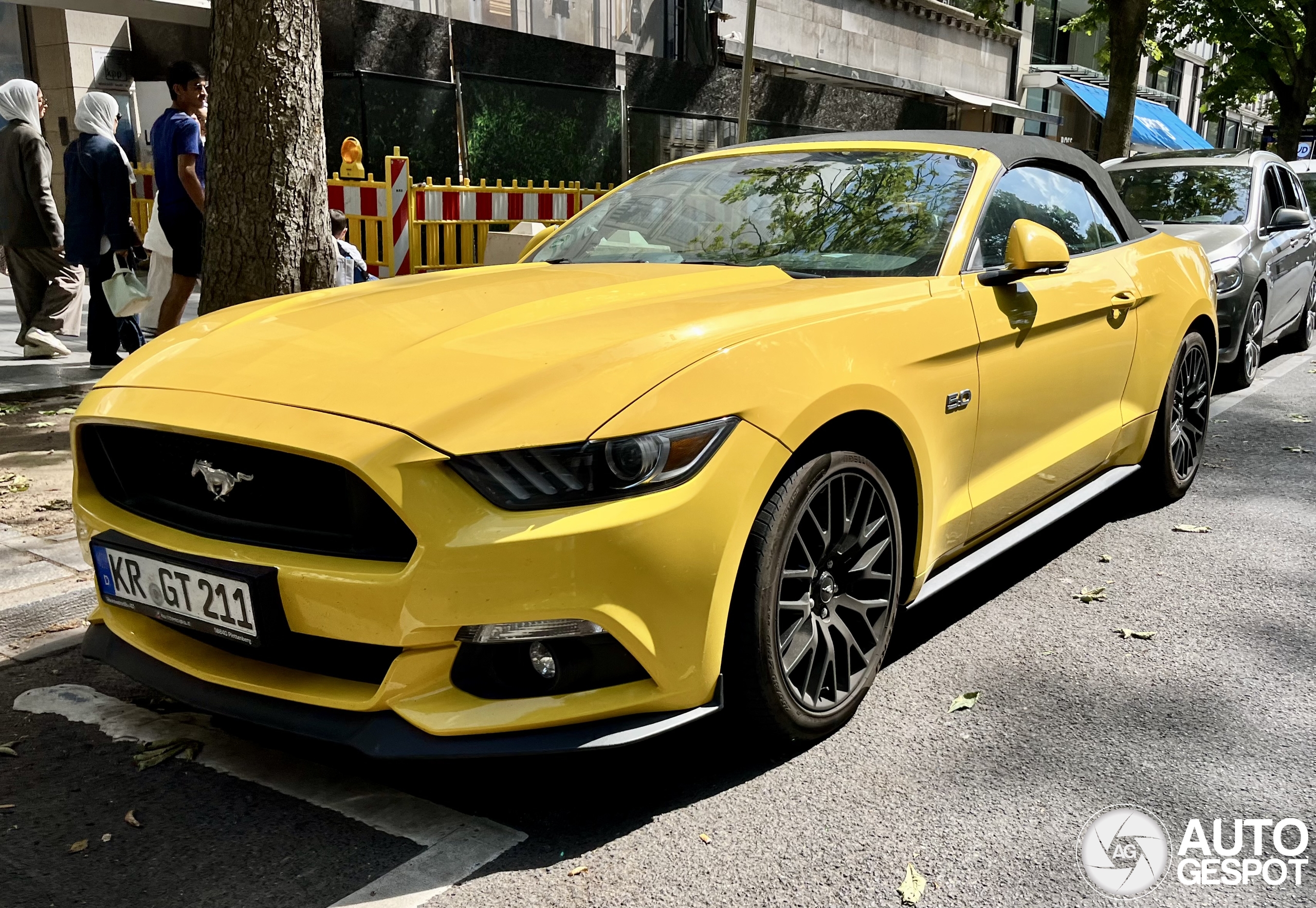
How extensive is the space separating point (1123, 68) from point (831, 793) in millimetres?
14489

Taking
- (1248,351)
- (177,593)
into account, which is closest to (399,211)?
(1248,351)

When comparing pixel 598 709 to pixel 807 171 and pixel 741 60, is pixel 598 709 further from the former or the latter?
pixel 741 60

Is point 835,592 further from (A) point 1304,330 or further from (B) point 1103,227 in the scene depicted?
(A) point 1304,330

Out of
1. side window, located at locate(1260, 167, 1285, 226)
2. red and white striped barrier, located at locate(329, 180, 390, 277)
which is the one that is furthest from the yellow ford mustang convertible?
red and white striped barrier, located at locate(329, 180, 390, 277)

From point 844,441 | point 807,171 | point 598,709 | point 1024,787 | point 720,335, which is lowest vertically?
point 1024,787

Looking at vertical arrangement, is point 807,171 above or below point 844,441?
above

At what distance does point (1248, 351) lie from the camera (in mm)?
8492

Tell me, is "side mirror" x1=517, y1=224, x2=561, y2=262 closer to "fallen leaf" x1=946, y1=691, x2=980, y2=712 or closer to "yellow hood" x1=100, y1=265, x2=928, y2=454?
"yellow hood" x1=100, y1=265, x2=928, y2=454

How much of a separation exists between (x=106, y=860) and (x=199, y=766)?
436 mm

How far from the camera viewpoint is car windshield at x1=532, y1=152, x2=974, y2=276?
3.61 metres

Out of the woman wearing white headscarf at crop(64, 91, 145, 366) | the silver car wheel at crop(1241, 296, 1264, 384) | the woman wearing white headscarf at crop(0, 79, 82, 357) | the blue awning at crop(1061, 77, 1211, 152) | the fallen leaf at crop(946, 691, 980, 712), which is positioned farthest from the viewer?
the blue awning at crop(1061, 77, 1211, 152)

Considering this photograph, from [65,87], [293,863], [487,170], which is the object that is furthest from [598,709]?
[65,87]

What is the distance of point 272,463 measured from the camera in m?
2.55

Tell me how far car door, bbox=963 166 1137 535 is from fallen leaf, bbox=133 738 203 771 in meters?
2.28
